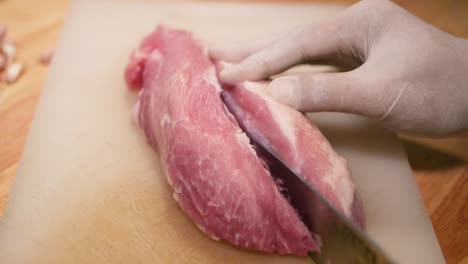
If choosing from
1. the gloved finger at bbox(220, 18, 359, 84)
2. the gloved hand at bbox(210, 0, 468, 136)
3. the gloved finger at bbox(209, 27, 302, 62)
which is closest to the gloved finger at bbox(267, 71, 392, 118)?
the gloved hand at bbox(210, 0, 468, 136)

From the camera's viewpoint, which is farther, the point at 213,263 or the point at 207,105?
the point at 207,105

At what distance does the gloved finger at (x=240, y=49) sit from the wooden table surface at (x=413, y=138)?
2.98 ft

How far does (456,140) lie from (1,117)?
8.18 feet

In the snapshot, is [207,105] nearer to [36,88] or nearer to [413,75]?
[413,75]

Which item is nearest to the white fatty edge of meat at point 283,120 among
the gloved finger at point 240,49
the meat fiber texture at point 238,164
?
the meat fiber texture at point 238,164

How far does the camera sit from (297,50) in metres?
2.15

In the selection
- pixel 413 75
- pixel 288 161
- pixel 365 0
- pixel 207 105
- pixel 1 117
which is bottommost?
pixel 1 117

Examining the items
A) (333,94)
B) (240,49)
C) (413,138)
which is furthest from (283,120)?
(413,138)

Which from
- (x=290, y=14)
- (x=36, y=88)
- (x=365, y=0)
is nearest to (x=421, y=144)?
(x=365, y=0)

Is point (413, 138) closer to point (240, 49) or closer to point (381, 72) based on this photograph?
point (381, 72)

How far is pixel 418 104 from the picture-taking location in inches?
75.5

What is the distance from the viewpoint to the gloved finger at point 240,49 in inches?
92.6

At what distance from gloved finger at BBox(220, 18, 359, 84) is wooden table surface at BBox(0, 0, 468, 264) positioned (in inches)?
26.4

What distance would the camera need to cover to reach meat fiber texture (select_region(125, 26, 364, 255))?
1.76 metres
